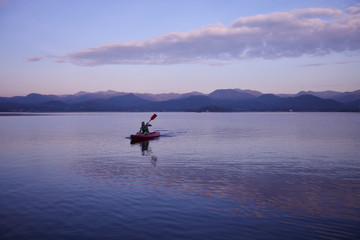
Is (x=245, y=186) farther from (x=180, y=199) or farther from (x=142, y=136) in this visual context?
(x=142, y=136)

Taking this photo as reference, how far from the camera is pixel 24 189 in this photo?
14.4m

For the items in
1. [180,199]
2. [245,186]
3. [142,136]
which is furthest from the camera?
[142,136]

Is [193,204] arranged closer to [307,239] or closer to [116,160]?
[307,239]

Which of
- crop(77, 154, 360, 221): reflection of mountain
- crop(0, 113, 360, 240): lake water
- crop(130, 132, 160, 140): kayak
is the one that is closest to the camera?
crop(0, 113, 360, 240): lake water

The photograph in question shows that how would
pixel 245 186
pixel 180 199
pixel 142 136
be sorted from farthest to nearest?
pixel 142 136, pixel 245 186, pixel 180 199

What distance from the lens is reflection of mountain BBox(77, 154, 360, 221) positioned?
11.8 meters

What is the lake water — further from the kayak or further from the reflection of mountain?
the kayak

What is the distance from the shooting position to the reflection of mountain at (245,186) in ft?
38.8

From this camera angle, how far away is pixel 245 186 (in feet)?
49.3

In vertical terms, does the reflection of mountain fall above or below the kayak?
below

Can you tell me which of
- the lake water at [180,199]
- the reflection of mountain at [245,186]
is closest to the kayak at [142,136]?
the lake water at [180,199]

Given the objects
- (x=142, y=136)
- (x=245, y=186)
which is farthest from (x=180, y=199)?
(x=142, y=136)

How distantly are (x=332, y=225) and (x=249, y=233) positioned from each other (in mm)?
3079

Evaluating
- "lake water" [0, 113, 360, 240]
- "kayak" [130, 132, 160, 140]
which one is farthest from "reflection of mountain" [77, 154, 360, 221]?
"kayak" [130, 132, 160, 140]
